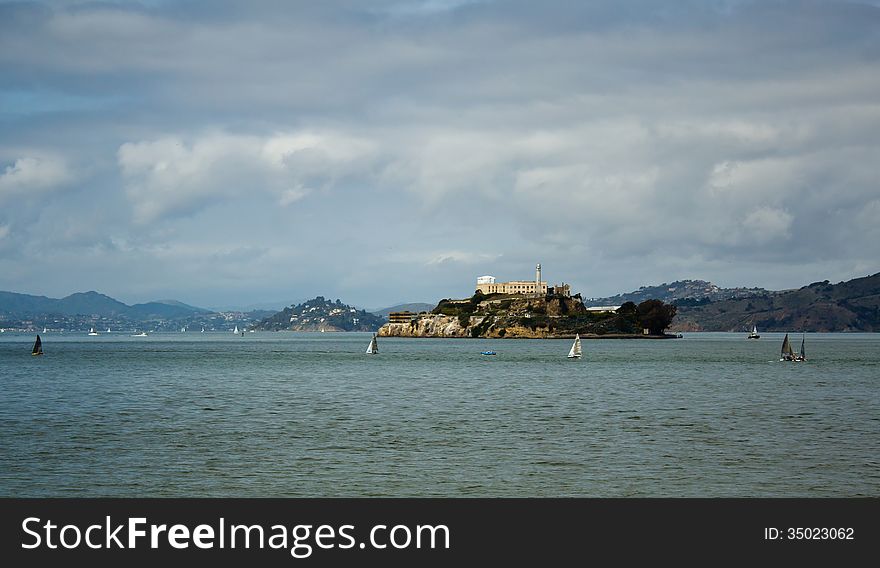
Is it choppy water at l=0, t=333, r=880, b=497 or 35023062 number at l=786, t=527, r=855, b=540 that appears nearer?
35023062 number at l=786, t=527, r=855, b=540

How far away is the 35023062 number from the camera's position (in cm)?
2244

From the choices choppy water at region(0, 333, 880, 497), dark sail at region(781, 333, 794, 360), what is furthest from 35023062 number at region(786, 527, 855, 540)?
dark sail at region(781, 333, 794, 360)

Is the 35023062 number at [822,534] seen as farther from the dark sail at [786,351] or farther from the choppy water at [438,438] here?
the dark sail at [786,351]

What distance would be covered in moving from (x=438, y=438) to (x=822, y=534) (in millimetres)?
26491

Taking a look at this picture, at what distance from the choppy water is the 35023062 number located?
9357mm

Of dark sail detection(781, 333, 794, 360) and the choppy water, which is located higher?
dark sail detection(781, 333, 794, 360)

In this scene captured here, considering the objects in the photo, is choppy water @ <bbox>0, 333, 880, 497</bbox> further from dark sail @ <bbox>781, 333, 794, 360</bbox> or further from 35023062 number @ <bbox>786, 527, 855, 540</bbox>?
dark sail @ <bbox>781, 333, 794, 360</bbox>

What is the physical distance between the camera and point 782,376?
10738cm

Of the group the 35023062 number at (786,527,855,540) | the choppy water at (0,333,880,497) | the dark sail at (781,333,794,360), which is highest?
the dark sail at (781,333,794,360)

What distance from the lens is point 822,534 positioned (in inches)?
890

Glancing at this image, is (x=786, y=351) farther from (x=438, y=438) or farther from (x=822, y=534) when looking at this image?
(x=822, y=534)

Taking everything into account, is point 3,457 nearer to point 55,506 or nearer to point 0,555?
point 55,506

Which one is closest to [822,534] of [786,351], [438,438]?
[438,438]

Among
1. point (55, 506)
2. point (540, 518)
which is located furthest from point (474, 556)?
point (55, 506)
